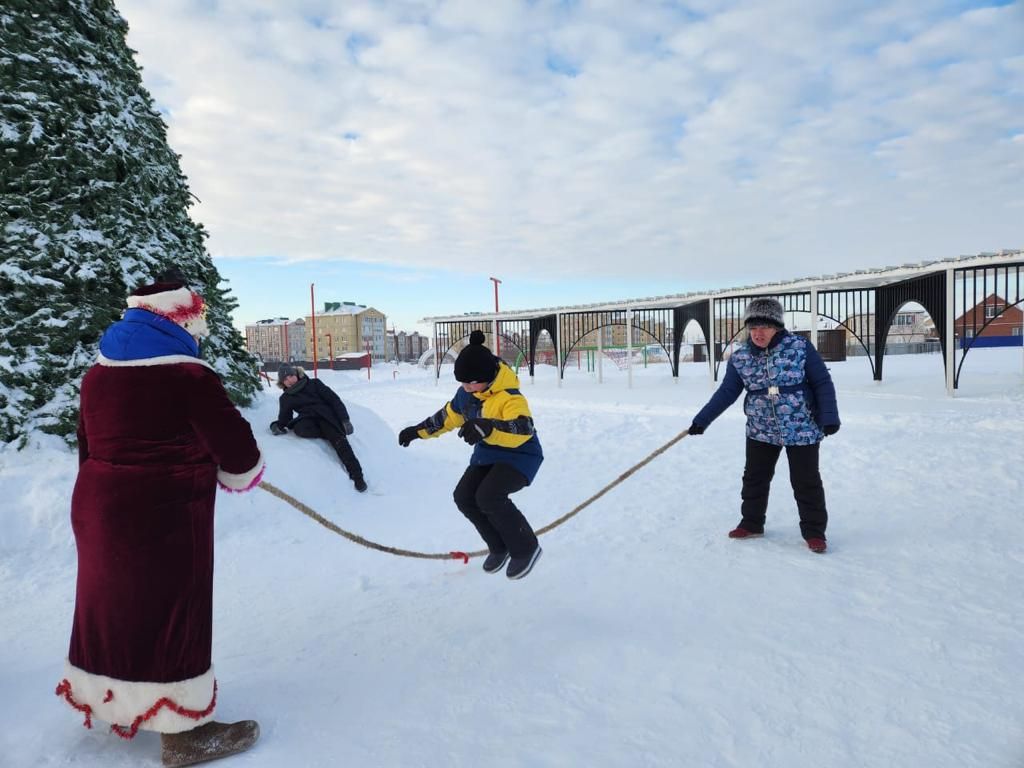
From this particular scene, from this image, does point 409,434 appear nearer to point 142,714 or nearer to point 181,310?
point 181,310

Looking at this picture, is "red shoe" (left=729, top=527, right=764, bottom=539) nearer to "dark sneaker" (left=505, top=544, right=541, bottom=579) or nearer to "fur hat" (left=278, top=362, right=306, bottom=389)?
A: "dark sneaker" (left=505, top=544, right=541, bottom=579)

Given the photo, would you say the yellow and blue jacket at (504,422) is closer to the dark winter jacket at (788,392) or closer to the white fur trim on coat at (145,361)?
the dark winter jacket at (788,392)

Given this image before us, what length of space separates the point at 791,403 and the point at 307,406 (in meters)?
4.77

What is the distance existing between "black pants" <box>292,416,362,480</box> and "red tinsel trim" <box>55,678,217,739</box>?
430cm

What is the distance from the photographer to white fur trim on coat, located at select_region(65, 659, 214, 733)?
2146mm

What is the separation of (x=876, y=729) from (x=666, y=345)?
20650 millimetres

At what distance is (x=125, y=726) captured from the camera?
2.18 m

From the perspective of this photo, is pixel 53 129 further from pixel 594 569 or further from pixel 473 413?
pixel 594 569

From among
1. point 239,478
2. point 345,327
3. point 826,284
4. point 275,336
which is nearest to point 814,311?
point 826,284

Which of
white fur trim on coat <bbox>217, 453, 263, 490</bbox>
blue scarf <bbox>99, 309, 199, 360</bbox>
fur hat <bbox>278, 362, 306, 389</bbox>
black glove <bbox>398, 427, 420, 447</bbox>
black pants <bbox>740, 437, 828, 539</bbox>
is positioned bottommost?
black pants <bbox>740, 437, 828, 539</bbox>

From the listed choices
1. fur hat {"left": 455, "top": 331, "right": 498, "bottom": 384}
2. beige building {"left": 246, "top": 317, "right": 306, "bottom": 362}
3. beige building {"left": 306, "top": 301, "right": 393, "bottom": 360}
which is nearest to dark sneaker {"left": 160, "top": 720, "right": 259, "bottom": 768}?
fur hat {"left": 455, "top": 331, "right": 498, "bottom": 384}

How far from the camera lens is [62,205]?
502cm

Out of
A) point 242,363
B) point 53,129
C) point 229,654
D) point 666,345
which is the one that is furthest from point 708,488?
point 666,345

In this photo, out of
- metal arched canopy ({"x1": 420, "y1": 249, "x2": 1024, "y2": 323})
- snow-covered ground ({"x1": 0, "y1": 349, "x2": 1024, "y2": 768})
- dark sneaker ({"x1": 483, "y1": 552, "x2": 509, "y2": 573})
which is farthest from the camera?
metal arched canopy ({"x1": 420, "y1": 249, "x2": 1024, "y2": 323})
